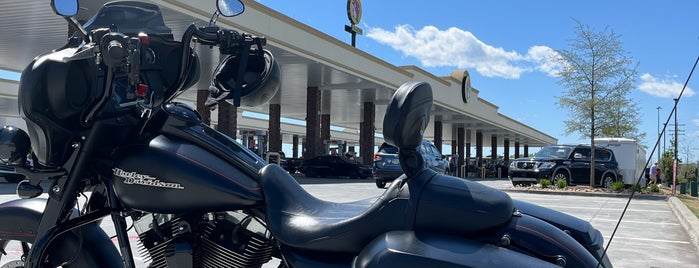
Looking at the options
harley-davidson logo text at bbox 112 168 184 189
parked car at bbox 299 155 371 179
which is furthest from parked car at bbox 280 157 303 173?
harley-davidson logo text at bbox 112 168 184 189

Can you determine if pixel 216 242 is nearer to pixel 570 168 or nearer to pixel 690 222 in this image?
pixel 690 222

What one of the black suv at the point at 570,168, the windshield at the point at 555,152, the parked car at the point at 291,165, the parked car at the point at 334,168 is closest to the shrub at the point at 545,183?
the black suv at the point at 570,168

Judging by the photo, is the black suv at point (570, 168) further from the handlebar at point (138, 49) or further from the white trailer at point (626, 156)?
the handlebar at point (138, 49)

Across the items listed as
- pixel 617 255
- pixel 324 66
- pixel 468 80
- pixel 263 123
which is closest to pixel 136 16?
pixel 617 255

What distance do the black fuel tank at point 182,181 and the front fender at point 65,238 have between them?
44 cm

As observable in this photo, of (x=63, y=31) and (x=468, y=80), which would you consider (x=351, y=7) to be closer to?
(x=468, y=80)

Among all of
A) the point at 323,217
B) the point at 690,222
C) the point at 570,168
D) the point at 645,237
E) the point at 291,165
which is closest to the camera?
the point at 323,217

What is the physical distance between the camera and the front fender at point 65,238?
2479 mm

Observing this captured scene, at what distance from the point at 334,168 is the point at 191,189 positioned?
25150 millimetres

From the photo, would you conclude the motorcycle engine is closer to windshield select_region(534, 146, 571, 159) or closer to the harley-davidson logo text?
the harley-davidson logo text

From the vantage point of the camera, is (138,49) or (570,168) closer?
(138,49)

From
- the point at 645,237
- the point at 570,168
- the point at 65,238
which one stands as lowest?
the point at 645,237

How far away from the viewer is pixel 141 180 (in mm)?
2184

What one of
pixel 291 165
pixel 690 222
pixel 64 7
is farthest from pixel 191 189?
pixel 291 165
